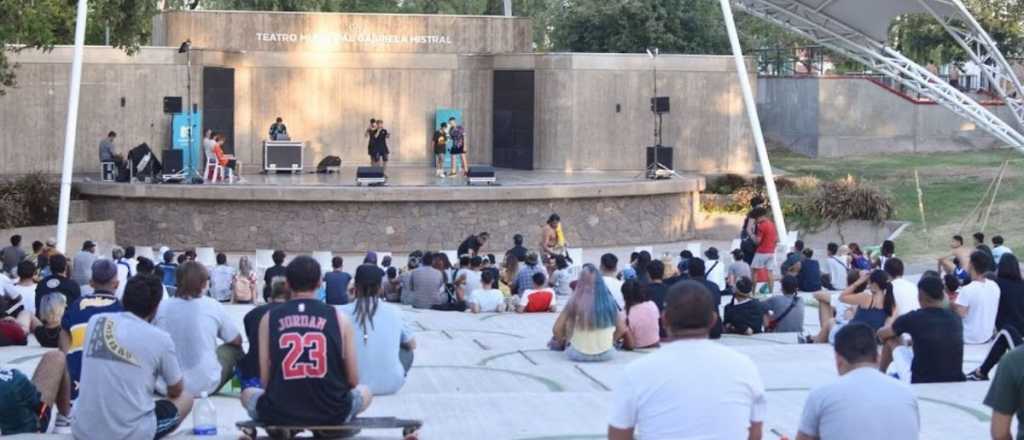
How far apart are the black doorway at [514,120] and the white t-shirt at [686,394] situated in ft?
105

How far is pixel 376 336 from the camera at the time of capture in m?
10.7

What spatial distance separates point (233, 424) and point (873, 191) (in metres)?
24.7

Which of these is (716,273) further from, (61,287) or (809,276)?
(61,287)

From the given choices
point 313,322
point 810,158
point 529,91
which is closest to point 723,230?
point 529,91

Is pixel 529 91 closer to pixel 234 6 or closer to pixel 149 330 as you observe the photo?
pixel 234 6

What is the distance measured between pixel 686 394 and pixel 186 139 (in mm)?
29516

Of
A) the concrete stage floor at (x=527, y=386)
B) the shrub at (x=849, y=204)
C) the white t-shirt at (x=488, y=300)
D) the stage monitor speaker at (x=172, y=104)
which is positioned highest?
the stage monitor speaker at (x=172, y=104)

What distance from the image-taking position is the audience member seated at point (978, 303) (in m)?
14.5

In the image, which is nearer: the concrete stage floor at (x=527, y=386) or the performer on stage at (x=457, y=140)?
the concrete stage floor at (x=527, y=386)

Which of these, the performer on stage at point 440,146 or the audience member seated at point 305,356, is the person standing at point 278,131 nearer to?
the performer on stage at point 440,146

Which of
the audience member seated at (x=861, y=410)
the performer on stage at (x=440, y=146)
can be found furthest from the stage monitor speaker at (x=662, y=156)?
the audience member seated at (x=861, y=410)

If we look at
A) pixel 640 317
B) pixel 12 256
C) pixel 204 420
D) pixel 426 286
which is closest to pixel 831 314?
pixel 640 317

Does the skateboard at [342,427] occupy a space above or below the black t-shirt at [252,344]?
below

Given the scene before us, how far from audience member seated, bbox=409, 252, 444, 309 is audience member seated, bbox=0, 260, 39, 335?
5.34m
